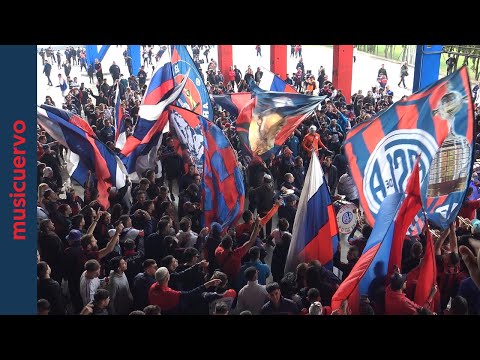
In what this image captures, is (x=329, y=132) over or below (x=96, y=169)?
over

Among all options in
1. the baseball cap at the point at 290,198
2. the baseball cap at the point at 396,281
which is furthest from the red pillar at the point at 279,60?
A: the baseball cap at the point at 396,281

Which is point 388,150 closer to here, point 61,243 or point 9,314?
point 61,243

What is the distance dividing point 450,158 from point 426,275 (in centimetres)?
143

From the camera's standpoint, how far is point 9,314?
200 inches

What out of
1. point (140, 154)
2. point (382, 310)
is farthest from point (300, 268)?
point (140, 154)

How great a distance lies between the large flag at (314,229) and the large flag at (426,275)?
0.99 m

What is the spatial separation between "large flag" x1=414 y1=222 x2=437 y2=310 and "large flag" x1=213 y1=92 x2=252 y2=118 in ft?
19.6

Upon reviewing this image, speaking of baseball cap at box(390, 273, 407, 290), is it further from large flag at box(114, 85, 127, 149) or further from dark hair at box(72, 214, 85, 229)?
large flag at box(114, 85, 127, 149)

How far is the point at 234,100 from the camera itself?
1051cm

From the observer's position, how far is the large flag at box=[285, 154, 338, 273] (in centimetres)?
570

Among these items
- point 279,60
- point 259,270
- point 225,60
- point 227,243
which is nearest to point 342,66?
point 279,60

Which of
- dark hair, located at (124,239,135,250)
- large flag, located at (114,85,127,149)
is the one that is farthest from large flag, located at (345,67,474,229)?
large flag, located at (114,85,127,149)

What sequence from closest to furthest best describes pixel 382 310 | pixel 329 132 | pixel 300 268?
pixel 382 310 → pixel 300 268 → pixel 329 132

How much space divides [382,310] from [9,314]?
3326 mm
